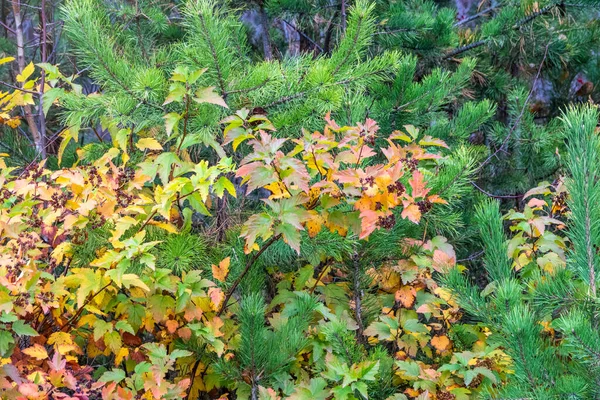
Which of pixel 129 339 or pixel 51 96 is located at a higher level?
pixel 51 96

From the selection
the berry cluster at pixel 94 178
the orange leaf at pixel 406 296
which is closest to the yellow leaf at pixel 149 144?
the berry cluster at pixel 94 178

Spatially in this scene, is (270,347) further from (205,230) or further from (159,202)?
(205,230)

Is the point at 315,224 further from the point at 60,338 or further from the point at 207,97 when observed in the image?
the point at 60,338

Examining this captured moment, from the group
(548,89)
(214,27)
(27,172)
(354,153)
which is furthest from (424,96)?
(548,89)

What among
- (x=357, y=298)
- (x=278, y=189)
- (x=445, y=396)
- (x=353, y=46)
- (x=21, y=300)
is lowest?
(x=445, y=396)

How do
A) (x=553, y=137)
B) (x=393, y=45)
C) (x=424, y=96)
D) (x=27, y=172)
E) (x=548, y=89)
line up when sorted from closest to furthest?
(x=27, y=172) → (x=424, y=96) → (x=393, y=45) → (x=553, y=137) → (x=548, y=89)

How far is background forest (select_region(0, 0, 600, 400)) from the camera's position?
1581 mm

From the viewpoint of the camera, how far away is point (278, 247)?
2211mm

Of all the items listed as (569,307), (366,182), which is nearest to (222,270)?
(366,182)

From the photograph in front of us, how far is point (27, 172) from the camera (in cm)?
236

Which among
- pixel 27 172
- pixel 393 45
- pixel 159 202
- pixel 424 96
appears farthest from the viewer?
pixel 393 45

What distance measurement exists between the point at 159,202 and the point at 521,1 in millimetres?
2306

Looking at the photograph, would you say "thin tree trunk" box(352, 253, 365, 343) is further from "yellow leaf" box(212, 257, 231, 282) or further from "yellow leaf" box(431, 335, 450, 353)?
"yellow leaf" box(212, 257, 231, 282)

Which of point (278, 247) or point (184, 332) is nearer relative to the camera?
point (184, 332)
